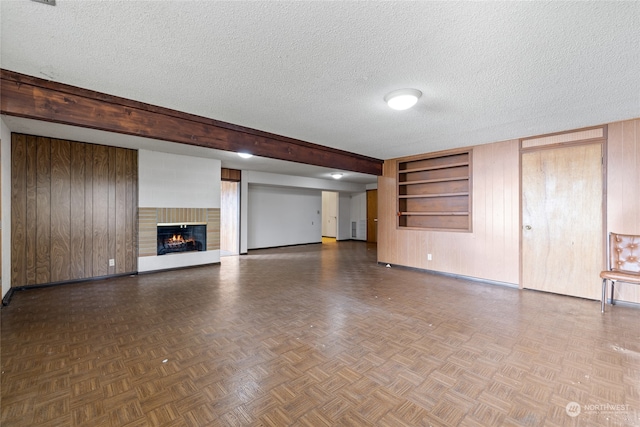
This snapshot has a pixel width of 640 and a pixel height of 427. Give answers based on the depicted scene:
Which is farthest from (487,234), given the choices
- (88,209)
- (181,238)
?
(88,209)

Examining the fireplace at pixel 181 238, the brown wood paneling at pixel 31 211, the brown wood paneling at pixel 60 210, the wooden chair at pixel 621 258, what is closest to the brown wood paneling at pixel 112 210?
the brown wood paneling at pixel 60 210

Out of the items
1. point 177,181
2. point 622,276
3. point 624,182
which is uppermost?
point 177,181

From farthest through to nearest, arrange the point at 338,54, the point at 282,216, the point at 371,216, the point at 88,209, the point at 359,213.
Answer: the point at 359,213
the point at 371,216
the point at 282,216
the point at 88,209
the point at 338,54

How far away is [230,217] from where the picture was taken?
8125 millimetres

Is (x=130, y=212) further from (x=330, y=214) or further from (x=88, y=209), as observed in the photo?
(x=330, y=214)

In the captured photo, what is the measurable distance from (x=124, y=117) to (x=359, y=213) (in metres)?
9.39

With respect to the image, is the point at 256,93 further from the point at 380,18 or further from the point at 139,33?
the point at 380,18

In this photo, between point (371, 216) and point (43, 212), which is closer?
point (43, 212)

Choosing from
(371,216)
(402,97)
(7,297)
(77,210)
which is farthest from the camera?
(371,216)

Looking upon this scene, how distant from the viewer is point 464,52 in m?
2.02

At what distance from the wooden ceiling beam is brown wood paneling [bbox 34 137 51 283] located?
8.47ft

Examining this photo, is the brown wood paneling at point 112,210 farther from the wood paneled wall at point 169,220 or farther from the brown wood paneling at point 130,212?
the wood paneled wall at point 169,220

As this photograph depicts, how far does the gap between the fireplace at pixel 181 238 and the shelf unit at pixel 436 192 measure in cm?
442

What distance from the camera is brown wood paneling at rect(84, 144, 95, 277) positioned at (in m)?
4.71
